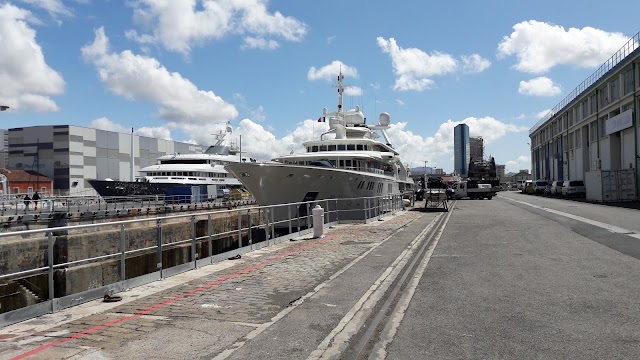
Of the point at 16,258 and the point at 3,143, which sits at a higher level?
the point at 3,143

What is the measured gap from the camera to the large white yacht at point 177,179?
4297 cm

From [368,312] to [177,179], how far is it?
46.8 metres

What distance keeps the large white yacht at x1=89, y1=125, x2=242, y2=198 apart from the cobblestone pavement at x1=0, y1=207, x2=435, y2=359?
1430 inches

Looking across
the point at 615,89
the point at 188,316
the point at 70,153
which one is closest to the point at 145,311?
the point at 188,316

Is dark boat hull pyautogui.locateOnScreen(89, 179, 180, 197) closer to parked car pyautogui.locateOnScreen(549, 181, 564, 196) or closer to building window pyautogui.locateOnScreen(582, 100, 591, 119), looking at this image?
parked car pyautogui.locateOnScreen(549, 181, 564, 196)

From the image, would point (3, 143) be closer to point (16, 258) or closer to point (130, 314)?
point (16, 258)

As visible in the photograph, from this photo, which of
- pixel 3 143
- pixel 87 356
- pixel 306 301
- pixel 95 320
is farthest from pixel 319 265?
pixel 3 143

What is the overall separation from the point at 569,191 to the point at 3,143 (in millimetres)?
87932

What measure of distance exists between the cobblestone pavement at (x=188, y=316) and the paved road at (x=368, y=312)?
0.02 metres

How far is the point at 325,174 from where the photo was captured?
2167 centimetres

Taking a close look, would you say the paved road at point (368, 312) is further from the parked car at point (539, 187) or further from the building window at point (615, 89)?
the parked car at point (539, 187)

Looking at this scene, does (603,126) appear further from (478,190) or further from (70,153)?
(70,153)

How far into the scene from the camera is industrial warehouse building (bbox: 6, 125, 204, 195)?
72.4 m

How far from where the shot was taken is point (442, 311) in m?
5.94
